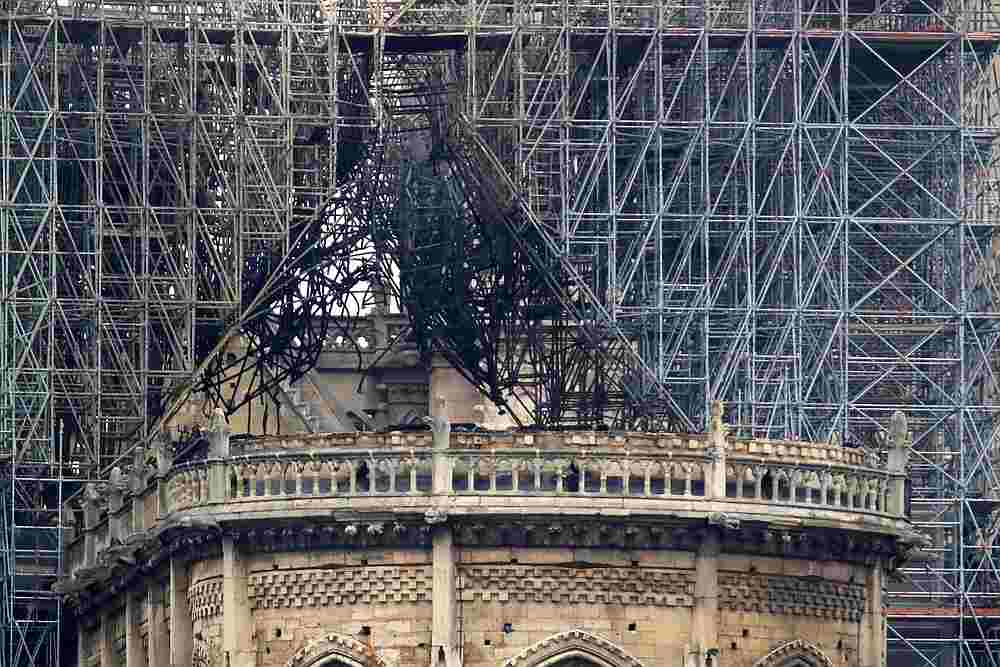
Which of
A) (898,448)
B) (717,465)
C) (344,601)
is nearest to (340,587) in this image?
(344,601)

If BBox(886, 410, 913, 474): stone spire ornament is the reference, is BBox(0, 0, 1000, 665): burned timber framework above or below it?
above

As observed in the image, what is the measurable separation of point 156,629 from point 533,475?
10501 mm

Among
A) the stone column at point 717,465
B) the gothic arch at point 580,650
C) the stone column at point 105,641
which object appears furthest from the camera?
the stone column at point 105,641

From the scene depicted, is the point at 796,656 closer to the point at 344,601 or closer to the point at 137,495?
the point at 344,601

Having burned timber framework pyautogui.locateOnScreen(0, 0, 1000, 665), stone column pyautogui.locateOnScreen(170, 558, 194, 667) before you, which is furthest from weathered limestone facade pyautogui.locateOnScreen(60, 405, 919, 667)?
burned timber framework pyautogui.locateOnScreen(0, 0, 1000, 665)

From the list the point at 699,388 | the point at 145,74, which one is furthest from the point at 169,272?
the point at 699,388

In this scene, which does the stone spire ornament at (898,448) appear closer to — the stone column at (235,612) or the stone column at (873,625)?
the stone column at (873,625)

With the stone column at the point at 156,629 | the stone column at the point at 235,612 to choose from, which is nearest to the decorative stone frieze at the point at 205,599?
the stone column at the point at 235,612

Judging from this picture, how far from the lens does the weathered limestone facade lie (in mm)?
86625

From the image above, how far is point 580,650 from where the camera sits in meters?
86.7

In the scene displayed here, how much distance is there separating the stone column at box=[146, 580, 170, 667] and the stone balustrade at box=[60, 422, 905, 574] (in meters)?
4.20

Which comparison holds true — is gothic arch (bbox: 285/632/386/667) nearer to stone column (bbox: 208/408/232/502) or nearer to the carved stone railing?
the carved stone railing

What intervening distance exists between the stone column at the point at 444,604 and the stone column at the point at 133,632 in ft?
34.8

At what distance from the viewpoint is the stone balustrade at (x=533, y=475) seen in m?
86.7
